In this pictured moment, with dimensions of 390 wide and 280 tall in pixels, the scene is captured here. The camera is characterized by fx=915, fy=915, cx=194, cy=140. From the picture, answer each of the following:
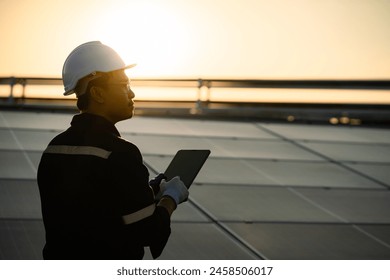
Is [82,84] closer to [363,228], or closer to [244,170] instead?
[363,228]

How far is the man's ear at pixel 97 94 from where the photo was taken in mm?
4797

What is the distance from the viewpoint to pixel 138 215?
4594mm

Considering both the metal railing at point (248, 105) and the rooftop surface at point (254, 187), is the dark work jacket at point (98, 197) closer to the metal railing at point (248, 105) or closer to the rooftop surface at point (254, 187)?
the rooftop surface at point (254, 187)

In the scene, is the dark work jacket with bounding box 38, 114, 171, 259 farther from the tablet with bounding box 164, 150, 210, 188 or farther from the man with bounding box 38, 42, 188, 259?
the tablet with bounding box 164, 150, 210, 188

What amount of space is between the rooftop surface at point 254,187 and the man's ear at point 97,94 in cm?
500

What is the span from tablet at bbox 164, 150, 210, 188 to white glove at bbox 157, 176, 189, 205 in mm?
161

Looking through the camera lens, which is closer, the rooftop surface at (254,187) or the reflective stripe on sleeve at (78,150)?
the reflective stripe on sleeve at (78,150)

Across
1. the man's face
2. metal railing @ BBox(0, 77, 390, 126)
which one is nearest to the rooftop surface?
metal railing @ BBox(0, 77, 390, 126)

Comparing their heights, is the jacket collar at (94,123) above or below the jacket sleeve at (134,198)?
above

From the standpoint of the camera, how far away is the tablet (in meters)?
5.25

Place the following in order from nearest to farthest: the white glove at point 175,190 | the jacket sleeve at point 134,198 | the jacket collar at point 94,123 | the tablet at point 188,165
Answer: the jacket sleeve at point 134,198 < the jacket collar at point 94,123 < the white glove at point 175,190 < the tablet at point 188,165

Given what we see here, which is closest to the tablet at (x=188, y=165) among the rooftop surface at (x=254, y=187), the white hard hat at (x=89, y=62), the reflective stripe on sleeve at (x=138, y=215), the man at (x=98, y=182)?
the man at (x=98, y=182)
